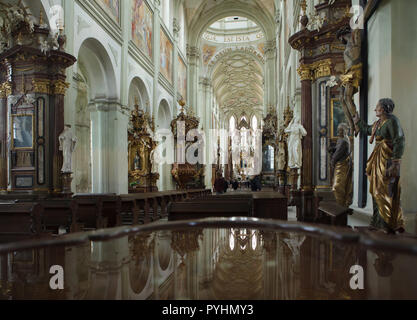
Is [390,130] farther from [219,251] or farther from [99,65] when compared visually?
[99,65]

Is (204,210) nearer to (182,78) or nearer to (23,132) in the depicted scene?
(23,132)

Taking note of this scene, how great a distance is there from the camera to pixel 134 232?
228 centimetres

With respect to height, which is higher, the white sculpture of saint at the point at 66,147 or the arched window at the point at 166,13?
the arched window at the point at 166,13

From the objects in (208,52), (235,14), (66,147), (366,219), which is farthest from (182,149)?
(208,52)

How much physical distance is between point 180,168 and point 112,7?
8.92 meters

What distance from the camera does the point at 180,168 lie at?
58.6ft

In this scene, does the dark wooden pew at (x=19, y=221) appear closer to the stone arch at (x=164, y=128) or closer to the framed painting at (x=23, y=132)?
the framed painting at (x=23, y=132)

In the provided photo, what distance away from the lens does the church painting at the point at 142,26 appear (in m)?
13.7

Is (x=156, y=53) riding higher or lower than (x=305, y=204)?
higher

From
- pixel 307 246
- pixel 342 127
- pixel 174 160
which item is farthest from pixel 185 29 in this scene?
pixel 307 246

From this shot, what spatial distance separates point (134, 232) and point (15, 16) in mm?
7823

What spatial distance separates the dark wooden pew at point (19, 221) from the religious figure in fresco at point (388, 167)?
4.90 meters

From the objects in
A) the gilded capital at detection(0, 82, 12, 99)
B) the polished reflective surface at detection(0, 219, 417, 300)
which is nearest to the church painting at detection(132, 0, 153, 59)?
the gilded capital at detection(0, 82, 12, 99)

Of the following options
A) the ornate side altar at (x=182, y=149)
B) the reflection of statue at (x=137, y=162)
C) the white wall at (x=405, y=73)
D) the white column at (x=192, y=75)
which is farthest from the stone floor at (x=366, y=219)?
the white column at (x=192, y=75)
